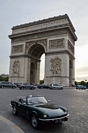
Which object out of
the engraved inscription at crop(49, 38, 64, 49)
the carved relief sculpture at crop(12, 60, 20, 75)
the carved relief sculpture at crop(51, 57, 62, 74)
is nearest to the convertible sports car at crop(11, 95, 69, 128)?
the carved relief sculpture at crop(51, 57, 62, 74)

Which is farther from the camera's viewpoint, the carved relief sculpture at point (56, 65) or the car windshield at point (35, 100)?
the carved relief sculpture at point (56, 65)

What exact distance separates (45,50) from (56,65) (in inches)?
221

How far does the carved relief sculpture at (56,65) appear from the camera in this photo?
33.7 meters

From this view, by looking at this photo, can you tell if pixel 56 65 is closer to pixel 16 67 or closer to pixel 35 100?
pixel 16 67

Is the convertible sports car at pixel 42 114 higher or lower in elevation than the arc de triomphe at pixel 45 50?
lower

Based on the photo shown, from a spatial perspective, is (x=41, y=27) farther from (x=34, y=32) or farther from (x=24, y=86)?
(x=24, y=86)

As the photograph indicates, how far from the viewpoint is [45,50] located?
3709 centimetres

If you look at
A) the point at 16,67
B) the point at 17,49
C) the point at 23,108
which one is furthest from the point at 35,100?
the point at 17,49

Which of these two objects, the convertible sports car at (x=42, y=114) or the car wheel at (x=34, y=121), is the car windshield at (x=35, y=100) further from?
the car wheel at (x=34, y=121)

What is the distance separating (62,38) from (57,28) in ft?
9.29

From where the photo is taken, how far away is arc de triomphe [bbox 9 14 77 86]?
3397cm

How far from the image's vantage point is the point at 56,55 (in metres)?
34.6

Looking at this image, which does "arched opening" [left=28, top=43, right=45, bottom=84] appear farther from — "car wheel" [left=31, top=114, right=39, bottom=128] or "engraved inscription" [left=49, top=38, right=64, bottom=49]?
"car wheel" [left=31, top=114, right=39, bottom=128]

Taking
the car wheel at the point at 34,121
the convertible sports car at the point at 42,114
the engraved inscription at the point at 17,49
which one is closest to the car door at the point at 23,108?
the convertible sports car at the point at 42,114
